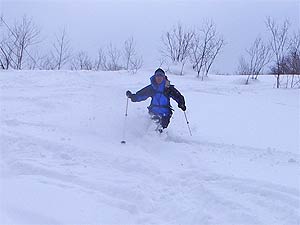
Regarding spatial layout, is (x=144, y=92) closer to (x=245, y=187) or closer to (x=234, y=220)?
(x=245, y=187)

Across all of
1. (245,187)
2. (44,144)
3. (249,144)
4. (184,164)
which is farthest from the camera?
(249,144)

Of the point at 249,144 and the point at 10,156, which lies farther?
the point at 249,144

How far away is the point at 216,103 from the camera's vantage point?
39.8 feet

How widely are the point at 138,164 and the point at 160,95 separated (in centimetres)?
242

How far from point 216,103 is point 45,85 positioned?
5.41 m

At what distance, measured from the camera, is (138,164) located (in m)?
5.86

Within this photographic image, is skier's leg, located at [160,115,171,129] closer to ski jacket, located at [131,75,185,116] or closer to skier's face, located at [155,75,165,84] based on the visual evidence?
ski jacket, located at [131,75,185,116]

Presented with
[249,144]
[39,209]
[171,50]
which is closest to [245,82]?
[171,50]

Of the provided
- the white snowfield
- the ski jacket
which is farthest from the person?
the white snowfield

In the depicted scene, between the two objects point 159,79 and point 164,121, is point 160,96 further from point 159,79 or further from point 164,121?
point 164,121

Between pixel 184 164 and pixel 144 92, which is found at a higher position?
pixel 144 92

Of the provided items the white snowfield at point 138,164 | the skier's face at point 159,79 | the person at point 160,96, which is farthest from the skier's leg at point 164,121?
the skier's face at point 159,79

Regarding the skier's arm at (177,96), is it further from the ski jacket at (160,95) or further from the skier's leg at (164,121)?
the skier's leg at (164,121)

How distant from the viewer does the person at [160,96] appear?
7.86m
